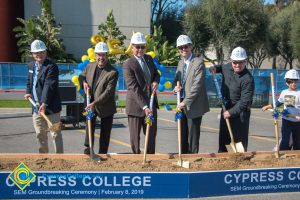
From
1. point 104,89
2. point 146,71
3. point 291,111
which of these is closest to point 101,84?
point 104,89

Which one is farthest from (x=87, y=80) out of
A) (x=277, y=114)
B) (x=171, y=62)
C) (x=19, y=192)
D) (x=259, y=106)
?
(x=171, y=62)

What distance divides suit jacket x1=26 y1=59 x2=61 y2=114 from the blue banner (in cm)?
145

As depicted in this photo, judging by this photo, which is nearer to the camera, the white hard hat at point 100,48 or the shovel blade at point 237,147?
the white hard hat at point 100,48

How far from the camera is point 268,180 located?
4738mm

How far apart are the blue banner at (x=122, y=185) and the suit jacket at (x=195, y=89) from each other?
1.25m

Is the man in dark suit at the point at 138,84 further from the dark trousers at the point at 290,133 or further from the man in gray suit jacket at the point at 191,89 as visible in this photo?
the dark trousers at the point at 290,133

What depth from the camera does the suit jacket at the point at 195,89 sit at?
5453 millimetres

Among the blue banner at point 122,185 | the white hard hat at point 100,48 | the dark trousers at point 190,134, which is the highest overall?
the white hard hat at point 100,48

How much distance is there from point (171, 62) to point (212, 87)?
888cm

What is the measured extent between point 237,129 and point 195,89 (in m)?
0.98

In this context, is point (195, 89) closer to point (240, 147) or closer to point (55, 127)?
point (240, 147)

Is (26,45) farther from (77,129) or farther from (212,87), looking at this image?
(77,129)

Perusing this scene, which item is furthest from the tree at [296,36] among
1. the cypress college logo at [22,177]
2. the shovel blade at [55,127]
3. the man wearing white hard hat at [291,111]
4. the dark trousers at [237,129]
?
the cypress college logo at [22,177]

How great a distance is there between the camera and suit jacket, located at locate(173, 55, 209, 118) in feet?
17.9
